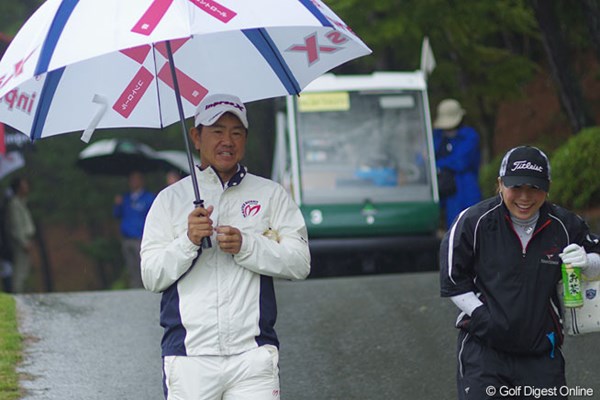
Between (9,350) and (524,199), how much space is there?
4.69m

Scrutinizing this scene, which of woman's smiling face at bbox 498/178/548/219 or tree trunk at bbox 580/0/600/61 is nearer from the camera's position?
woman's smiling face at bbox 498/178/548/219

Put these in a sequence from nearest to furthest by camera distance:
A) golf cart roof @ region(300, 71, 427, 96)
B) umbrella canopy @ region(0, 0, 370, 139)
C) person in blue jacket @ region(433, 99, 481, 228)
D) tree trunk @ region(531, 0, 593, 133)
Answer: umbrella canopy @ region(0, 0, 370, 139), person in blue jacket @ region(433, 99, 481, 228), tree trunk @ region(531, 0, 593, 133), golf cart roof @ region(300, 71, 427, 96)

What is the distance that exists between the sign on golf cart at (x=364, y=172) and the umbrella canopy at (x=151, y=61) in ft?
31.4

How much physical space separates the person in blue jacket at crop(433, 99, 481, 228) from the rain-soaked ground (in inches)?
60.0

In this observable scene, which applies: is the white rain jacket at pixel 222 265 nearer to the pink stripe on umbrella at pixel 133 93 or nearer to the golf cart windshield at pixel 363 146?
the pink stripe on umbrella at pixel 133 93

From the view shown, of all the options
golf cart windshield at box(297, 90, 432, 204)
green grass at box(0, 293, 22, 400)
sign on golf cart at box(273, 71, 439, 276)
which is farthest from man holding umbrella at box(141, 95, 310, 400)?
golf cart windshield at box(297, 90, 432, 204)

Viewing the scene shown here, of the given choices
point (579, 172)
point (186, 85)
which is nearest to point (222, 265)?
point (186, 85)

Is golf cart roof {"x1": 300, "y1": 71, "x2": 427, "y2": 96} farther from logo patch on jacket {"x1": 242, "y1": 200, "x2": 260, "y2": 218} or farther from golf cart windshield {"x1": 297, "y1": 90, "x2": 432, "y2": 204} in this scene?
logo patch on jacket {"x1": 242, "y1": 200, "x2": 260, "y2": 218}

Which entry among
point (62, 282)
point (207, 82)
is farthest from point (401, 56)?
point (62, 282)

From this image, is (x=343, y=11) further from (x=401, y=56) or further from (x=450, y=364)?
(x=450, y=364)

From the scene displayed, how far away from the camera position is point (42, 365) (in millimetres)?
8016

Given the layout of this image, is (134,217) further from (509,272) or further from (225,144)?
(509,272)

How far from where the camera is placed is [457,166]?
39.7 feet

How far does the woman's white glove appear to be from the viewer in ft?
15.4
